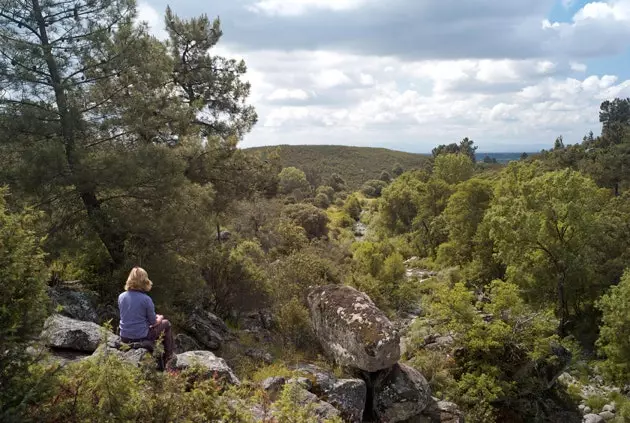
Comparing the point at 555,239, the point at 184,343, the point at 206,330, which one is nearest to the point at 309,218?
the point at 555,239

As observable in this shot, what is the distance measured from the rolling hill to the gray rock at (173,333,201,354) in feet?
350

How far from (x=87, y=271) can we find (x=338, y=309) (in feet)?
24.3

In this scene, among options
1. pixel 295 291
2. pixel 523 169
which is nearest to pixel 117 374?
pixel 295 291

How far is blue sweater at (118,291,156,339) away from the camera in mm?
7906

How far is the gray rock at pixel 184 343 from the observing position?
12.4 metres

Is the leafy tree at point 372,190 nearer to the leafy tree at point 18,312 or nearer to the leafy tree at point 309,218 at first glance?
the leafy tree at point 309,218

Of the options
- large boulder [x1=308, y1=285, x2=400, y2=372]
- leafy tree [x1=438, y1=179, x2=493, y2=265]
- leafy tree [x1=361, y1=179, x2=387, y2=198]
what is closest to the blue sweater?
large boulder [x1=308, y1=285, x2=400, y2=372]

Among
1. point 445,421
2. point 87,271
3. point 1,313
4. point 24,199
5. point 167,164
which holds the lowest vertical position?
point 445,421

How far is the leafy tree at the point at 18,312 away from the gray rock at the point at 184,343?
799cm

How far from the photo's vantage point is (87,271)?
42.3ft

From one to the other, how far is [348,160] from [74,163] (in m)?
141

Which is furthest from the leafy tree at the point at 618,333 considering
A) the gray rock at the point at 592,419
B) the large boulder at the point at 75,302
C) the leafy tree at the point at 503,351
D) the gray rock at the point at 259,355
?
the large boulder at the point at 75,302

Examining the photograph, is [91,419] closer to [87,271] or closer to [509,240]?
[87,271]

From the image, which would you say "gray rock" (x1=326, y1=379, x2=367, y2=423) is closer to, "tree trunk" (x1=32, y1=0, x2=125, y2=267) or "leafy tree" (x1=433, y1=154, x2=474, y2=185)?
"tree trunk" (x1=32, y1=0, x2=125, y2=267)
